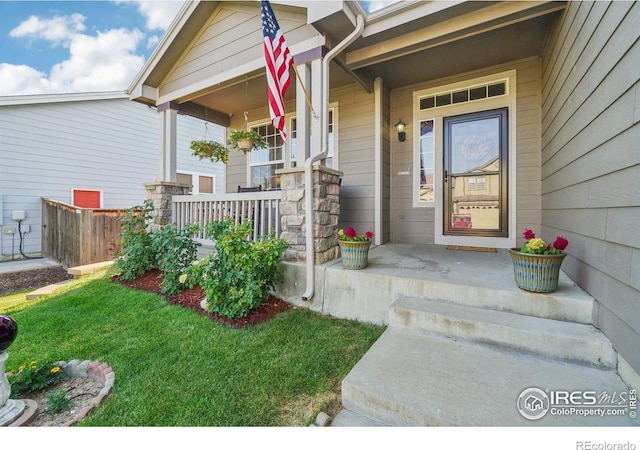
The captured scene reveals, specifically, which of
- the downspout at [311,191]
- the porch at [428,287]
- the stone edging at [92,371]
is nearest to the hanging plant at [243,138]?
the downspout at [311,191]

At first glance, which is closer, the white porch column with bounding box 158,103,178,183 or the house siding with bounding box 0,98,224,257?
the white porch column with bounding box 158,103,178,183

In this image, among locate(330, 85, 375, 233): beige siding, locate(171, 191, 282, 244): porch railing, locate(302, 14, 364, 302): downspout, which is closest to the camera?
locate(302, 14, 364, 302): downspout

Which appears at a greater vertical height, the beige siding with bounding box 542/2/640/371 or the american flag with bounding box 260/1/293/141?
the american flag with bounding box 260/1/293/141

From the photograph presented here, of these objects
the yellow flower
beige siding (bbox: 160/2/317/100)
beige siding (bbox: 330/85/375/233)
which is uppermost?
beige siding (bbox: 160/2/317/100)

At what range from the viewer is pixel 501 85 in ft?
13.1

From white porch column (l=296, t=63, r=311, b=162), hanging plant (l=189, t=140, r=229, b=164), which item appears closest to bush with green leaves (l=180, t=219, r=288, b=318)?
white porch column (l=296, t=63, r=311, b=162)

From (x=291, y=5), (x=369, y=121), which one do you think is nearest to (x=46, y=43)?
(x=291, y=5)

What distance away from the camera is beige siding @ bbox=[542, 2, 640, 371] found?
1450 mm

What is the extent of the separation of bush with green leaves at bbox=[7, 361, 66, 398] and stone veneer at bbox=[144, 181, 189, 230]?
290 centimetres

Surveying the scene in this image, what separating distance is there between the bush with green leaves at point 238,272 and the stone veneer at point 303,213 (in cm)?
22

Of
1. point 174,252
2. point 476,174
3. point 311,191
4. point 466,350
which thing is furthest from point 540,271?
point 174,252

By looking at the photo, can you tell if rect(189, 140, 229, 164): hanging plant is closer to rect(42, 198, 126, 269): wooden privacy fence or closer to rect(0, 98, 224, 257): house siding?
rect(42, 198, 126, 269): wooden privacy fence
